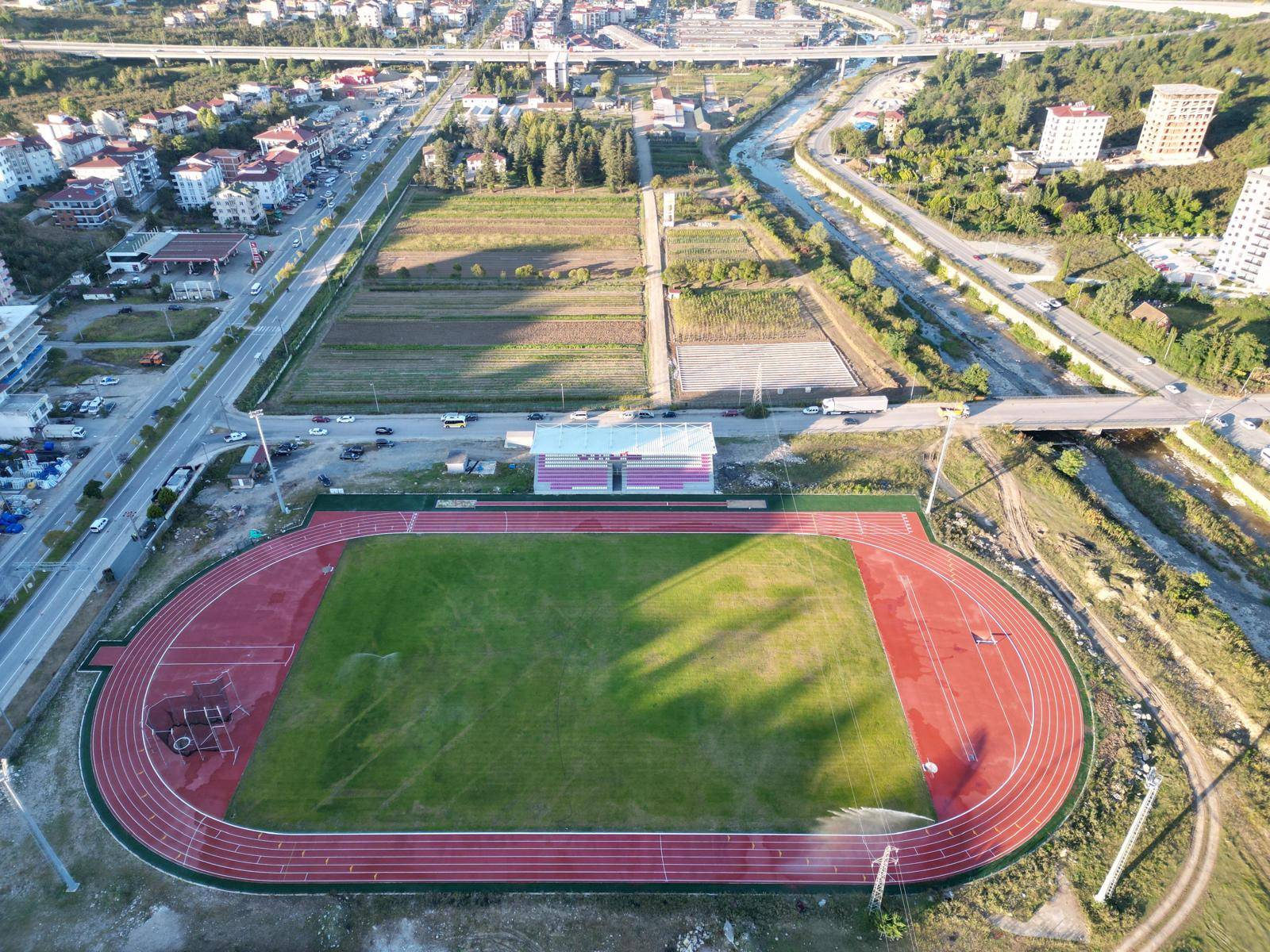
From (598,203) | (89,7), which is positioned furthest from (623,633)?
(89,7)

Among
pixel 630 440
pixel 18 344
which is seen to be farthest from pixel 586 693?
pixel 18 344

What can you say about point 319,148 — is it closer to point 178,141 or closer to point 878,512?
point 178,141

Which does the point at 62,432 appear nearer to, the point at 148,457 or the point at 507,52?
the point at 148,457

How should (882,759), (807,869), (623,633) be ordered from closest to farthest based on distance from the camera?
(807,869), (882,759), (623,633)

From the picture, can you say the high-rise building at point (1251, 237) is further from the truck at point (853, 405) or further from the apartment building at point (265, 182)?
the apartment building at point (265, 182)

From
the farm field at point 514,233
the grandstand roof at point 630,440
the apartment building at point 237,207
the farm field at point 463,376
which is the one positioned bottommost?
the farm field at point 463,376

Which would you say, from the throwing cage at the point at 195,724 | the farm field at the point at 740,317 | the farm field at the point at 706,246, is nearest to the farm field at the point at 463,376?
the farm field at the point at 740,317
